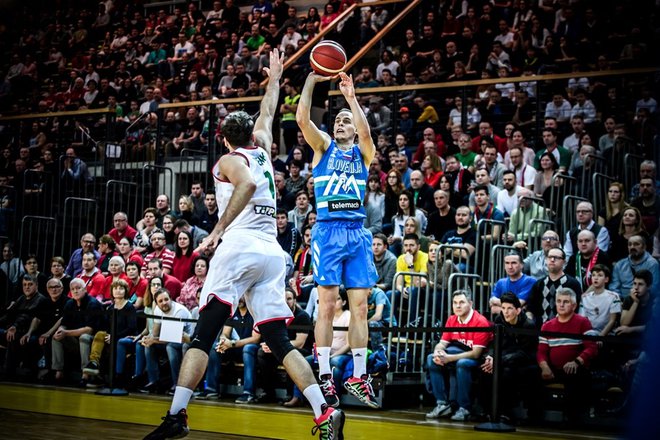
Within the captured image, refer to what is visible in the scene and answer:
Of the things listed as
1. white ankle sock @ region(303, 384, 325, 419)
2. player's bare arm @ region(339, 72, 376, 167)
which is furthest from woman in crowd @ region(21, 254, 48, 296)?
white ankle sock @ region(303, 384, 325, 419)

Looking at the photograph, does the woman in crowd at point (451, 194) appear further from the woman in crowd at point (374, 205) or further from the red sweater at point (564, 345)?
the red sweater at point (564, 345)

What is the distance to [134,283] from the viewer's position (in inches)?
470

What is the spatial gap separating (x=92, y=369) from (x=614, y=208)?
6.65 metres

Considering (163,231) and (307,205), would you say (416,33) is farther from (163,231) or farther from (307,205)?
(163,231)

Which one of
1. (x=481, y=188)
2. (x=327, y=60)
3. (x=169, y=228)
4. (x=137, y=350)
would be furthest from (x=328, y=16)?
(x=327, y=60)

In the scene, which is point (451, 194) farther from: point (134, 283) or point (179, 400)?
point (179, 400)

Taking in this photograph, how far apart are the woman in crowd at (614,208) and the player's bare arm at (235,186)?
18.8ft

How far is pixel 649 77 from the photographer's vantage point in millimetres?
11703

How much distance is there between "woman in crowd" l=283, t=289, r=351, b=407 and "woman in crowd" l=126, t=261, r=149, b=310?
9.99 feet

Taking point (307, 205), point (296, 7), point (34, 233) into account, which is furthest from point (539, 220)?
point (296, 7)

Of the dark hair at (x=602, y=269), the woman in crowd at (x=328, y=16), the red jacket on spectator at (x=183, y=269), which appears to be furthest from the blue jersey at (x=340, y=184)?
the woman in crowd at (x=328, y=16)

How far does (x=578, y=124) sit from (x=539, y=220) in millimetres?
2237

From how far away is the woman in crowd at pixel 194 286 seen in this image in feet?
36.6

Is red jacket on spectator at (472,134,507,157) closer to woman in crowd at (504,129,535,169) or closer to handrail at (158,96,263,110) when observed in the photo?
woman in crowd at (504,129,535,169)
